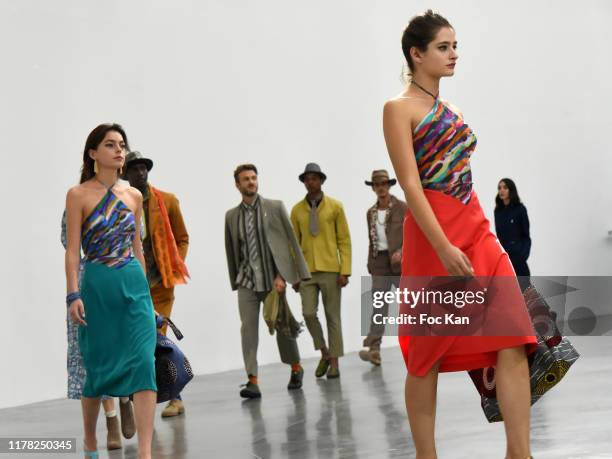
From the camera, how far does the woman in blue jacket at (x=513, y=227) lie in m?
12.5

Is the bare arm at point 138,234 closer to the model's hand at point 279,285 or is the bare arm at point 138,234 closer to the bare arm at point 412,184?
the bare arm at point 412,184

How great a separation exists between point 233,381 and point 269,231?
2.01 m

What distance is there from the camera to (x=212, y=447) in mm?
6121

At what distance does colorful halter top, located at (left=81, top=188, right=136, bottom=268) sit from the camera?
5277 mm

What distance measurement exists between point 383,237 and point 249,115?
2.28 metres

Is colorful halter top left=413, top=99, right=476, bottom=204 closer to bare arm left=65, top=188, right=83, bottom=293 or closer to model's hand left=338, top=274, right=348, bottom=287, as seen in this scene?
bare arm left=65, top=188, right=83, bottom=293

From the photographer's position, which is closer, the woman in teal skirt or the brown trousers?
the woman in teal skirt

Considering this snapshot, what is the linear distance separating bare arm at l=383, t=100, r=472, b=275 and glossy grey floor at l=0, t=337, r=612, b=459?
159cm

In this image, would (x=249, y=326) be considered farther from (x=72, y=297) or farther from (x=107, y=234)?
(x=72, y=297)

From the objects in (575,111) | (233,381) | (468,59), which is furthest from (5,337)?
(575,111)

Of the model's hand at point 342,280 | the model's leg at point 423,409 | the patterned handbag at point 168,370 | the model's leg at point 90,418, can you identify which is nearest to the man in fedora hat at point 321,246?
the model's hand at point 342,280

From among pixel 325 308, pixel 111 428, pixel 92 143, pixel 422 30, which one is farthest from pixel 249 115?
pixel 422 30

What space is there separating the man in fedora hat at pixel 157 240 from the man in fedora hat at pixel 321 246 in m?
2.41
